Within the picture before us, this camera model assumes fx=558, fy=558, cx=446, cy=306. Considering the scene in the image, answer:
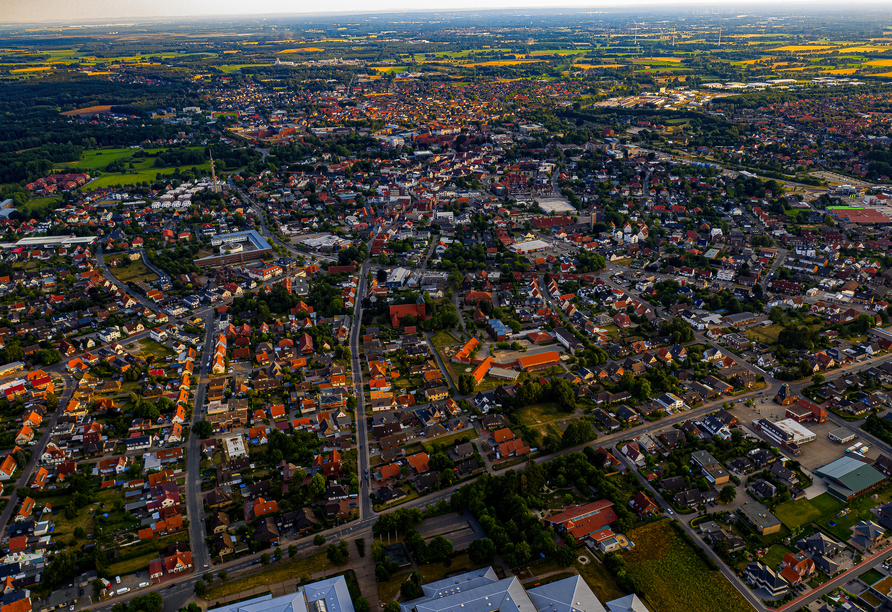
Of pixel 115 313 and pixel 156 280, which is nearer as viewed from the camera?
pixel 115 313

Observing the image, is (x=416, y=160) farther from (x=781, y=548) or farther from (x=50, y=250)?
(x=781, y=548)

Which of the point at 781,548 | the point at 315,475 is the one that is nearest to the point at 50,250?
the point at 315,475

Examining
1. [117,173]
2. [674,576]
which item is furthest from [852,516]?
[117,173]

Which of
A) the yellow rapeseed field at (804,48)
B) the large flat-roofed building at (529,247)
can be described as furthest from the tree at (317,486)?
the yellow rapeseed field at (804,48)

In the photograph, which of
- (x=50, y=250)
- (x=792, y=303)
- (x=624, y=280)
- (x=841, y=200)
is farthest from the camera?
(x=841, y=200)

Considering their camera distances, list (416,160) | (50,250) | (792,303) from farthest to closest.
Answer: (416,160) → (50,250) → (792,303)

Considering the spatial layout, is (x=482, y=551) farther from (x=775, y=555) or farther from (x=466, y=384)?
(x=466, y=384)
